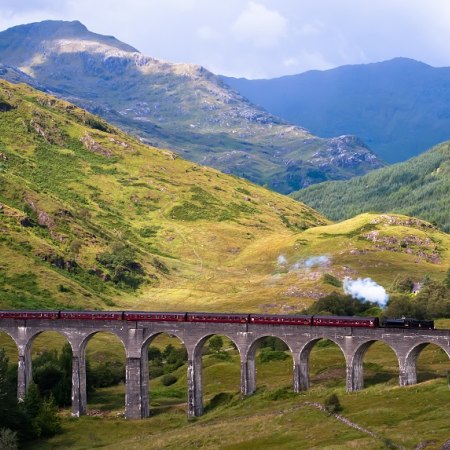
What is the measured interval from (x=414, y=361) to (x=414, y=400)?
30.4 feet

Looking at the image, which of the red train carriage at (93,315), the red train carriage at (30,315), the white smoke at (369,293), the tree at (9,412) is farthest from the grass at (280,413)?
the white smoke at (369,293)

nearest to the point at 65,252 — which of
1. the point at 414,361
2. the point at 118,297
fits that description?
the point at 118,297

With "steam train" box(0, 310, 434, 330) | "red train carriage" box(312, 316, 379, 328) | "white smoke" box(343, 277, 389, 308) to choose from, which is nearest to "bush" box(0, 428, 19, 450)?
"steam train" box(0, 310, 434, 330)

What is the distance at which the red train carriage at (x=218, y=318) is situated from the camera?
323ft

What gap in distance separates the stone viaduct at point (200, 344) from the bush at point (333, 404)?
818 centimetres

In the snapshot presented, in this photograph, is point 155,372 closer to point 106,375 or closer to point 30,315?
point 106,375

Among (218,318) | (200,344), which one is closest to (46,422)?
(200,344)

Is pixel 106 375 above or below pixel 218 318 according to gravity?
below

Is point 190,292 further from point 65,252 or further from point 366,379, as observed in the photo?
point 366,379

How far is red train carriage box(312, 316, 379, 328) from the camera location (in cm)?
9019

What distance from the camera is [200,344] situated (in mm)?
100875

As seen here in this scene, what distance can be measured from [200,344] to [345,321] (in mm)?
19084

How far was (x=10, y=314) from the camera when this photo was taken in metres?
110

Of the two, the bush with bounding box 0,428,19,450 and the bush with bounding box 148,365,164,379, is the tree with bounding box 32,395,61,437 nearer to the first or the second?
the bush with bounding box 0,428,19,450
